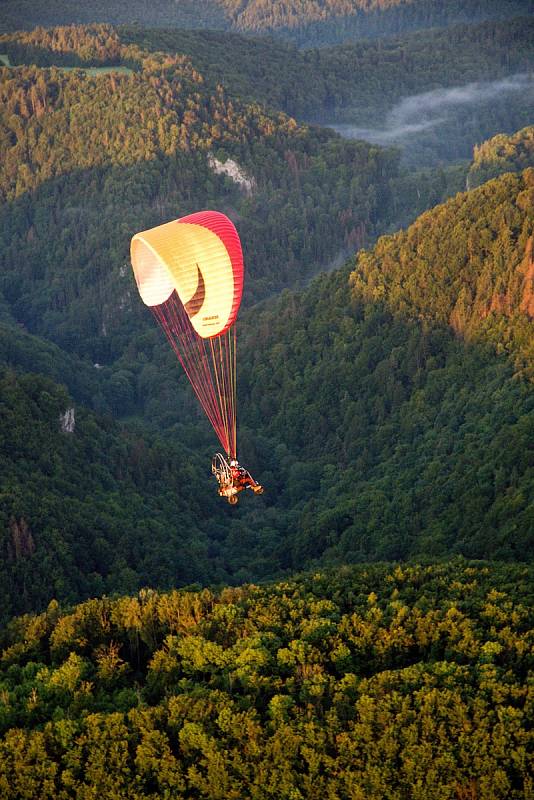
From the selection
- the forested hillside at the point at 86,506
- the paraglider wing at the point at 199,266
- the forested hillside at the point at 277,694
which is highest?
the paraglider wing at the point at 199,266

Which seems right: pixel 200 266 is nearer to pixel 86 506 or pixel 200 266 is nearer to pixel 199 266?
pixel 199 266

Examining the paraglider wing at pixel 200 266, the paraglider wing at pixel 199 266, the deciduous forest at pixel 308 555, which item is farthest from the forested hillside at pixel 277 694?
the paraglider wing at pixel 200 266

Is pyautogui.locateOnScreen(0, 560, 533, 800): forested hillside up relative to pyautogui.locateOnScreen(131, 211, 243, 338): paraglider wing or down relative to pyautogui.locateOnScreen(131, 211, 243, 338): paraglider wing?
down

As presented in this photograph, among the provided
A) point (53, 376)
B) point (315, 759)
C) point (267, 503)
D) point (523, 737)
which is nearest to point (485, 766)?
point (523, 737)

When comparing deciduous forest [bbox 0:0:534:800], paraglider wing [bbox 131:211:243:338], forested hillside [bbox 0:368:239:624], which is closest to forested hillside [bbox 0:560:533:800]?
deciduous forest [bbox 0:0:534:800]

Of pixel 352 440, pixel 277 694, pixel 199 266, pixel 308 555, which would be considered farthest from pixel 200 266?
pixel 352 440

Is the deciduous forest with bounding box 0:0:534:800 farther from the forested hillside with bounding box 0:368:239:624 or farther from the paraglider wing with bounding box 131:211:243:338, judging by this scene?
the paraglider wing with bounding box 131:211:243:338

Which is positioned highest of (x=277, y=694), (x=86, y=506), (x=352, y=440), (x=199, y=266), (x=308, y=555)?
(x=199, y=266)

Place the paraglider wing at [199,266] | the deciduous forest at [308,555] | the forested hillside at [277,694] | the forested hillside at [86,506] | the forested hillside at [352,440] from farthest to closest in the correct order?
the forested hillside at [352,440] < the forested hillside at [86,506] < the paraglider wing at [199,266] < the deciduous forest at [308,555] < the forested hillside at [277,694]

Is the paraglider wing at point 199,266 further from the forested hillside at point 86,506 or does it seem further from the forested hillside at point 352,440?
the forested hillside at point 352,440
